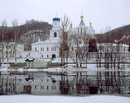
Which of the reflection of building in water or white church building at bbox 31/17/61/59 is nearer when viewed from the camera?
the reflection of building in water

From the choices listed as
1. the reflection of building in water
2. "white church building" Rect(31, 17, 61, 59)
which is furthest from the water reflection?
"white church building" Rect(31, 17, 61, 59)

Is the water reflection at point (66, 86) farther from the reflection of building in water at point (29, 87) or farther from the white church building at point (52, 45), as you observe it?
the white church building at point (52, 45)

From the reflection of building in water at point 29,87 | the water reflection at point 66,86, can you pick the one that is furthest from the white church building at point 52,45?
the reflection of building in water at point 29,87

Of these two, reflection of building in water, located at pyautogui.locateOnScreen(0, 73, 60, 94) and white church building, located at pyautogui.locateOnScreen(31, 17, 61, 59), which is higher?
white church building, located at pyautogui.locateOnScreen(31, 17, 61, 59)

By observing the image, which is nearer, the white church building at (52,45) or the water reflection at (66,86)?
the water reflection at (66,86)

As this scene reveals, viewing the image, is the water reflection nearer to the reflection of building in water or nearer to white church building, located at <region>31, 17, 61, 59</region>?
the reflection of building in water

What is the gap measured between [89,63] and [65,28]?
27.7 feet

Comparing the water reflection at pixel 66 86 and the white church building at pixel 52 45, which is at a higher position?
the white church building at pixel 52 45

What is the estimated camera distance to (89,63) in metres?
44.0

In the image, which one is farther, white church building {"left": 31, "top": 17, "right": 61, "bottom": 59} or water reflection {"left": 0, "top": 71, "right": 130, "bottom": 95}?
white church building {"left": 31, "top": 17, "right": 61, "bottom": 59}
